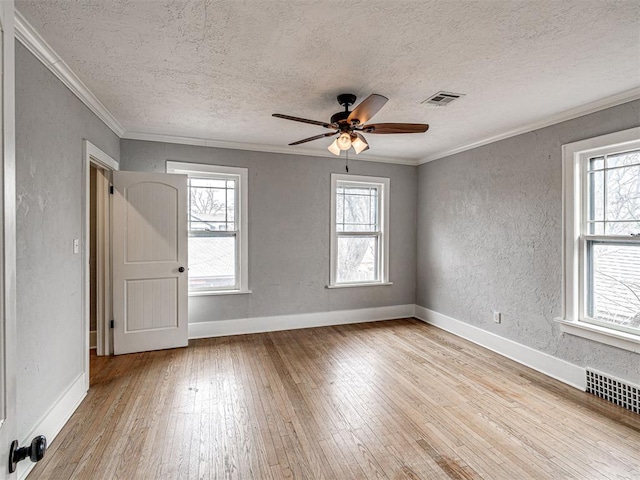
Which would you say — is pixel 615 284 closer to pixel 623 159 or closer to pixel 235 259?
pixel 623 159

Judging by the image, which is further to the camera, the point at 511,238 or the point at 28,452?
the point at 511,238

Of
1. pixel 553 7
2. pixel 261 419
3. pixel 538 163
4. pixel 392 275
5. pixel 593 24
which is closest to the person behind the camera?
pixel 553 7

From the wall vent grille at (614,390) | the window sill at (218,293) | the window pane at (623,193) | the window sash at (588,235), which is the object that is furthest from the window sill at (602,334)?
the window sill at (218,293)

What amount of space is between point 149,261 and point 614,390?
4.44m

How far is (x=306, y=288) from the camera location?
15.0 feet

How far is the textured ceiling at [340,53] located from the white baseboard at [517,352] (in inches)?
90.6

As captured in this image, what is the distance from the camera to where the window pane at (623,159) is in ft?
8.61

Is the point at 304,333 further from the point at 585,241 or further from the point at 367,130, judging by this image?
the point at 585,241

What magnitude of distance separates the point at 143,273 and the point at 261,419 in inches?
84.9

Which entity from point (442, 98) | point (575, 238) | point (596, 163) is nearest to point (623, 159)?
point (596, 163)

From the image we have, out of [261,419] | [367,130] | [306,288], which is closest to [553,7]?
[367,130]

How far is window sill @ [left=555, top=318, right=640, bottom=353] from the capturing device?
2.54 metres

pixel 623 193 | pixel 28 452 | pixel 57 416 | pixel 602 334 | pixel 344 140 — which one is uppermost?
pixel 344 140

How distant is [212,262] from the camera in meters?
4.21
